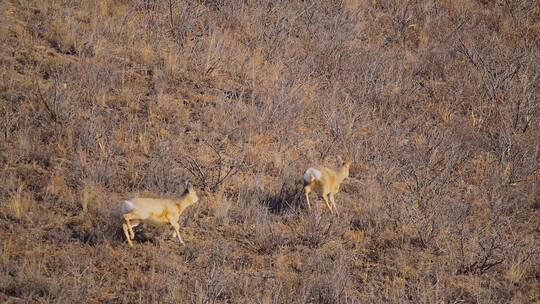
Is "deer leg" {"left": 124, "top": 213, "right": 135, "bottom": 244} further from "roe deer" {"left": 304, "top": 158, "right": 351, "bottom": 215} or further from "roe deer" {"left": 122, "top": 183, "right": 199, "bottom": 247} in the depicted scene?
"roe deer" {"left": 304, "top": 158, "right": 351, "bottom": 215}

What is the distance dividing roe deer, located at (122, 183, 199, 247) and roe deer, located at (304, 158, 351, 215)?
1420 millimetres

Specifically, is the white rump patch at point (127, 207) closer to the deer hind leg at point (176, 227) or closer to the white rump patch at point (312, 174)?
the deer hind leg at point (176, 227)

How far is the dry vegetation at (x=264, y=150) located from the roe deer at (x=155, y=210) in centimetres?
26

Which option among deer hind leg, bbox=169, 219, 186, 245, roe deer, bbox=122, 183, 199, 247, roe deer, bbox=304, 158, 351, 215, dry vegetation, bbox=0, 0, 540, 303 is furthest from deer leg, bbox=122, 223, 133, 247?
roe deer, bbox=304, 158, 351, 215

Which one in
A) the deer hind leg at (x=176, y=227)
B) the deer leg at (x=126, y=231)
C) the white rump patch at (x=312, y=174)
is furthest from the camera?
the white rump patch at (x=312, y=174)

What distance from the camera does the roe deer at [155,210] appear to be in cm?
605

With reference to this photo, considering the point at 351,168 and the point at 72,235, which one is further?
the point at 351,168

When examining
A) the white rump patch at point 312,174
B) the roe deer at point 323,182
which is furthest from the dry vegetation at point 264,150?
the white rump patch at point 312,174

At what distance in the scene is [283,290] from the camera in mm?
6090

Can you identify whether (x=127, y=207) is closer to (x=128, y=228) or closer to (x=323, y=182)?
(x=128, y=228)

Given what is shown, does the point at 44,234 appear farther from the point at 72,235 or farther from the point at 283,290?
the point at 283,290

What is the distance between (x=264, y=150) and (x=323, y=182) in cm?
148

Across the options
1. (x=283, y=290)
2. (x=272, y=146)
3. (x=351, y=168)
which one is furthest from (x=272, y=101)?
(x=283, y=290)

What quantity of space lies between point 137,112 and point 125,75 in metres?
0.91
